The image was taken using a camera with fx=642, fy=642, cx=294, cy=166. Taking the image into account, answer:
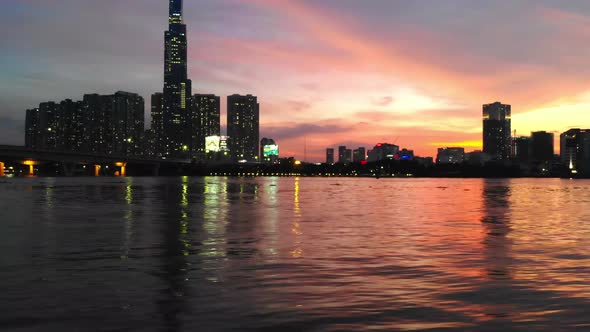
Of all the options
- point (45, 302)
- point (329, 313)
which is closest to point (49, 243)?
point (45, 302)

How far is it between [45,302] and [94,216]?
121ft

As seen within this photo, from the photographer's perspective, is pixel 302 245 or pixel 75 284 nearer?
pixel 75 284

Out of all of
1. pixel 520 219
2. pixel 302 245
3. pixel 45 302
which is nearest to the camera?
pixel 45 302

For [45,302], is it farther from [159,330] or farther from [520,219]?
[520,219]

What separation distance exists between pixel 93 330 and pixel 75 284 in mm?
6520

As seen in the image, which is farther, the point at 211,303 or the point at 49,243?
the point at 49,243

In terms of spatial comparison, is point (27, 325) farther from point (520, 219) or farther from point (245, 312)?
point (520, 219)

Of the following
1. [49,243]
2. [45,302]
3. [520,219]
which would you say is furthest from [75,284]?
[520,219]

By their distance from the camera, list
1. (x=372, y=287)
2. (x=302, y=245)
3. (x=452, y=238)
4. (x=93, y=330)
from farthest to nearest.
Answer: (x=452, y=238)
(x=302, y=245)
(x=372, y=287)
(x=93, y=330)

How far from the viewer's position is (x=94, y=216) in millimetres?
52531

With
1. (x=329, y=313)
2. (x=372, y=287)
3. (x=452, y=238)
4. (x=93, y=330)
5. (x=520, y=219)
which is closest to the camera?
(x=93, y=330)

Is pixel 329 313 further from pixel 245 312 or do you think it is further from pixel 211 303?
pixel 211 303

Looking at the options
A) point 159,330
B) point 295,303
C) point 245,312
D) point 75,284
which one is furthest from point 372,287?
point 75,284

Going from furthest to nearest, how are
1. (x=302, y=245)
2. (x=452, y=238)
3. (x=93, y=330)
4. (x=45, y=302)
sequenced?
(x=452, y=238) → (x=302, y=245) → (x=45, y=302) → (x=93, y=330)
